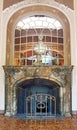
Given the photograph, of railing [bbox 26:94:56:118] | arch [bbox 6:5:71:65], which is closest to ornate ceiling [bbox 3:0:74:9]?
arch [bbox 6:5:71:65]

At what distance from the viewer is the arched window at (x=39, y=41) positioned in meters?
11.1

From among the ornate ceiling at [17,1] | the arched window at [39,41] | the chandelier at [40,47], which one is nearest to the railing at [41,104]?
the arched window at [39,41]

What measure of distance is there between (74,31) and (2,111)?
4021 millimetres

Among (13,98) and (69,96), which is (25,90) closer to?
(13,98)

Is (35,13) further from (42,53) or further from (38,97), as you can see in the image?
(38,97)

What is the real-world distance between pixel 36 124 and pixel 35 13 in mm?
4781

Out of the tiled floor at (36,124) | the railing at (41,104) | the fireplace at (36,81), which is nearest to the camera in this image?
the tiled floor at (36,124)

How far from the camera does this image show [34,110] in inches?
430

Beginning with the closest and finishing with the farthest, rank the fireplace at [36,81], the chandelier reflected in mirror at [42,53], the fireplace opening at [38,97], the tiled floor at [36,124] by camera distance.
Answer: the tiled floor at [36,124] < the fireplace at [36,81] < the fireplace opening at [38,97] < the chandelier reflected in mirror at [42,53]

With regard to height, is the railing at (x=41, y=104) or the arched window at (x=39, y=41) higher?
the arched window at (x=39, y=41)

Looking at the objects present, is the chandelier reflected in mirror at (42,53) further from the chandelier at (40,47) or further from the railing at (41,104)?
the railing at (41,104)

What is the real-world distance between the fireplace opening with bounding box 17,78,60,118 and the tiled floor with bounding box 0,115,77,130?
135cm

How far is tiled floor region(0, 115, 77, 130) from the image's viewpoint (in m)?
7.73

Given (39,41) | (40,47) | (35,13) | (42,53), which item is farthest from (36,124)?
(35,13)
